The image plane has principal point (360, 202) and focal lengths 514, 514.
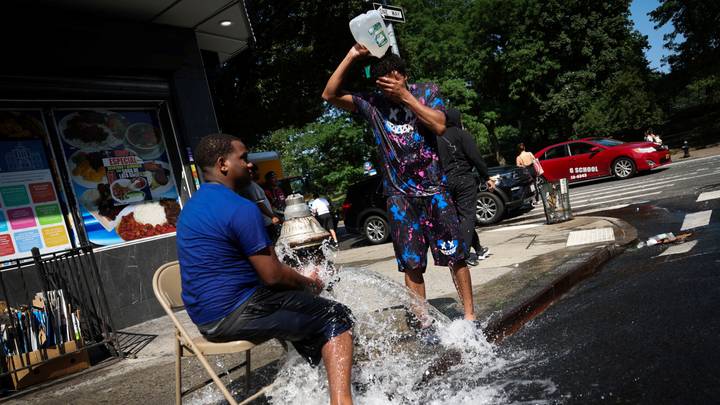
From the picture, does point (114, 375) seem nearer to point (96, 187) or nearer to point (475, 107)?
point (96, 187)

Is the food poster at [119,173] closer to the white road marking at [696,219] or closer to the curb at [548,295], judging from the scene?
the curb at [548,295]

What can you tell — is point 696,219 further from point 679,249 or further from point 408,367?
point 408,367

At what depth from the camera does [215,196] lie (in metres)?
2.44

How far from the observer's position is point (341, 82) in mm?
3535

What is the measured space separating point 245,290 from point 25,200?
5.38 m

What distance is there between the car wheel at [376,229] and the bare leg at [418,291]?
8505 millimetres

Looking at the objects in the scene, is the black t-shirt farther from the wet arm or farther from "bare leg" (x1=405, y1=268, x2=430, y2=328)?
the wet arm

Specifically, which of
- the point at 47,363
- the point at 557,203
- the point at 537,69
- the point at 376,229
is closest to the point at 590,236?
the point at 557,203

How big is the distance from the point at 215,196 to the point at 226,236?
208 millimetres

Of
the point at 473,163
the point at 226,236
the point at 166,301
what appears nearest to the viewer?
the point at 226,236

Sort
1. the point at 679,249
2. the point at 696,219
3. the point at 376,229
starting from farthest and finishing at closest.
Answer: the point at 376,229 < the point at 696,219 < the point at 679,249

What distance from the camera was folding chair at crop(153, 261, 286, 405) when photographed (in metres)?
2.59

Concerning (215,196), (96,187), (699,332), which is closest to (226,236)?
(215,196)

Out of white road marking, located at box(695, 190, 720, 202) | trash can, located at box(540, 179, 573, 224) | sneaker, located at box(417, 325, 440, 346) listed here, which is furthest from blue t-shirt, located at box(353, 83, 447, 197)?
white road marking, located at box(695, 190, 720, 202)
